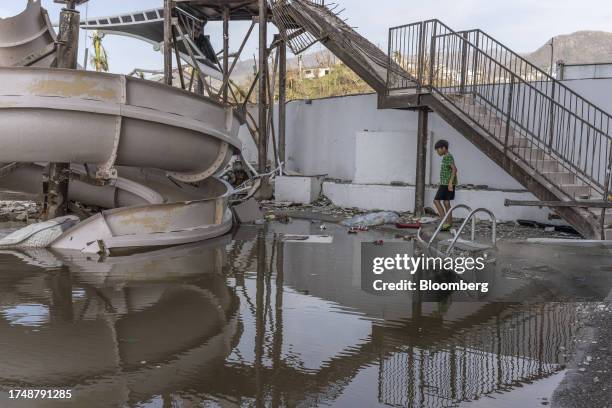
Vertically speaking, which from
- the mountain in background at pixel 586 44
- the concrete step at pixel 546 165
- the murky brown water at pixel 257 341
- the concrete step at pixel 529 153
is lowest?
the murky brown water at pixel 257 341

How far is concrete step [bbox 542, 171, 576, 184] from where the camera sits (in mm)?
9740

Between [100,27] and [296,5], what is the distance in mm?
11097

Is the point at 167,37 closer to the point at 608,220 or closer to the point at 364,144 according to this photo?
the point at 364,144

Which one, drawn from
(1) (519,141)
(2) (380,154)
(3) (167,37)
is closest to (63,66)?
(3) (167,37)

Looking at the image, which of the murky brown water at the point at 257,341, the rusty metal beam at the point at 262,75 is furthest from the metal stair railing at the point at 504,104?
the murky brown water at the point at 257,341

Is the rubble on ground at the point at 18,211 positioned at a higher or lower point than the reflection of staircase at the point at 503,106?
lower

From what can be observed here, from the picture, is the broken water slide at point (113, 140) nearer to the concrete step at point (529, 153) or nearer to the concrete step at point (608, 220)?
the concrete step at point (529, 153)

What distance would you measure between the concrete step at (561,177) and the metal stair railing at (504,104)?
0.40 feet

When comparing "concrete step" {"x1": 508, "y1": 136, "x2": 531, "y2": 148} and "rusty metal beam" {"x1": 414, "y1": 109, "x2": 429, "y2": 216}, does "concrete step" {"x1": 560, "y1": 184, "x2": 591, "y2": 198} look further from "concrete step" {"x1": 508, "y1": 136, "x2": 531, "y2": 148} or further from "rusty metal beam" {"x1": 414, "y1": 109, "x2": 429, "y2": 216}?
"rusty metal beam" {"x1": 414, "y1": 109, "x2": 429, "y2": 216}

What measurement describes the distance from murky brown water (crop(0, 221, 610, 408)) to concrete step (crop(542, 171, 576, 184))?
4.39 metres

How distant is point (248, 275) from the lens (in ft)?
23.0

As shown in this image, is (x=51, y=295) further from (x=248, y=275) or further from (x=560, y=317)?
(x=560, y=317)

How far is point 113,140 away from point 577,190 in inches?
281

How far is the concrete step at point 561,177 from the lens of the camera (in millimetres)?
9740
